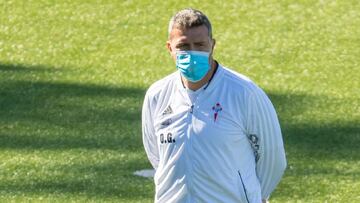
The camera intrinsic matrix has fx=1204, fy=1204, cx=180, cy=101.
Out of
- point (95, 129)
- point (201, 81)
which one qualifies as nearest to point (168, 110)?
point (201, 81)

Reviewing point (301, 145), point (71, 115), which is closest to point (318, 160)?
point (301, 145)

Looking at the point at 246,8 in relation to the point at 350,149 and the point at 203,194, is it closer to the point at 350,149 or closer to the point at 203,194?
the point at 350,149

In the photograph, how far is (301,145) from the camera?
11.9 meters

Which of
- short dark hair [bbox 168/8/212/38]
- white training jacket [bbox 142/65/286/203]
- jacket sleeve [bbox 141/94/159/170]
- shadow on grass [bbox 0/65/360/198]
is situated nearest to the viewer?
short dark hair [bbox 168/8/212/38]

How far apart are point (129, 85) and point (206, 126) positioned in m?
7.12

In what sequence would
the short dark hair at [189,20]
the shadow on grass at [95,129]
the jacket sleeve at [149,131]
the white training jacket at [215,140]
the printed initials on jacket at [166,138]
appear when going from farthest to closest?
the shadow on grass at [95,129] → the jacket sleeve at [149,131] → the printed initials on jacket at [166,138] → the white training jacket at [215,140] → the short dark hair at [189,20]

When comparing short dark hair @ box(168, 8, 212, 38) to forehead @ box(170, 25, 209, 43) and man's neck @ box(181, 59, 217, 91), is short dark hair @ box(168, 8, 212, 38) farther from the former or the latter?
man's neck @ box(181, 59, 217, 91)

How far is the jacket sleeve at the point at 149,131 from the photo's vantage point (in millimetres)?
6840

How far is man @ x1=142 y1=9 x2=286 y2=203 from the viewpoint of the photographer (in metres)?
6.44

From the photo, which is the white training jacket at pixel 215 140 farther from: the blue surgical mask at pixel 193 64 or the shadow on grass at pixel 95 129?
the shadow on grass at pixel 95 129

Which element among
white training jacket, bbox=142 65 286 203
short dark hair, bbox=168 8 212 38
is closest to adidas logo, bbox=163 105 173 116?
white training jacket, bbox=142 65 286 203

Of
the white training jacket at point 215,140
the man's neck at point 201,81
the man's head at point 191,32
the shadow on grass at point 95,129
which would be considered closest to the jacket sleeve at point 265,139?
the white training jacket at point 215,140

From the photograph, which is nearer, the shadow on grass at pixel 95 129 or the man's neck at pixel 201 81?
the man's neck at pixel 201 81

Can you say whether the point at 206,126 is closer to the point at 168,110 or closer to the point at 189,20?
the point at 168,110
